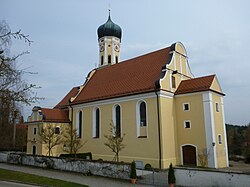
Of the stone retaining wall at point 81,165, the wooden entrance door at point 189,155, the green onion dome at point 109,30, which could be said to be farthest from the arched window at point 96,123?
the green onion dome at point 109,30

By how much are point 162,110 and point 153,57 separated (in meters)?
7.17

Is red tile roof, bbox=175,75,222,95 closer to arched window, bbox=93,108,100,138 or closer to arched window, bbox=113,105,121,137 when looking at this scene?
arched window, bbox=113,105,121,137

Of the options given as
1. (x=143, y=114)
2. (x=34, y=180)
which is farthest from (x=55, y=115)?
(x=34, y=180)

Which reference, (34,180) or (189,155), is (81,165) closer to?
(34,180)

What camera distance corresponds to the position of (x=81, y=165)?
17.7 metres

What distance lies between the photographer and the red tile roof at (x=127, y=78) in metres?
23.7

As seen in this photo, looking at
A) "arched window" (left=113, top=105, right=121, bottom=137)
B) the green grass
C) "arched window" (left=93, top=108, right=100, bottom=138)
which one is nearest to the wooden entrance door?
"arched window" (left=113, top=105, right=121, bottom=137)

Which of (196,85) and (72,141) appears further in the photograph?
(72,141)

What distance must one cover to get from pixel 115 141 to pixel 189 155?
6.54 metres

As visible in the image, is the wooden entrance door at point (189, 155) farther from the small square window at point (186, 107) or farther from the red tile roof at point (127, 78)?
the red tile roof at point (127, 78)

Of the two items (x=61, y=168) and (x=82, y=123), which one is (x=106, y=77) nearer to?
(x=82, y=123)

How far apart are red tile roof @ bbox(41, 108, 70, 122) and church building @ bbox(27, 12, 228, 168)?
311 cm

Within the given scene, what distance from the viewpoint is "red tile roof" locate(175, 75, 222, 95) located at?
2150 centimetres

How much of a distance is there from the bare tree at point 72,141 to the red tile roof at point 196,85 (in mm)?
12237
